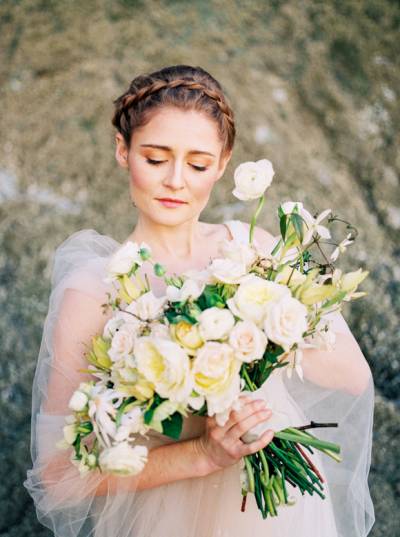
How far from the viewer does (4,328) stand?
3518 millimetres

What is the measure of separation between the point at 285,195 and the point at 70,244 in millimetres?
2047

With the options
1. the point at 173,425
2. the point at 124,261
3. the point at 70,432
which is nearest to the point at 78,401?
the point at 70,432

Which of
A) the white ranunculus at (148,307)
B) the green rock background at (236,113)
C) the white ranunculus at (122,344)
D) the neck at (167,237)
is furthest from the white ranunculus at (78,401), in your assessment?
the green rock background at (236,113)

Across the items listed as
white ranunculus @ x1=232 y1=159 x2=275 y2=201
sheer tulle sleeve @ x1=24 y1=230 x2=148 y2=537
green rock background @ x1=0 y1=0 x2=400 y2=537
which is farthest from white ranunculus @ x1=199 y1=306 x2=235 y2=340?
green rock background @ x1=0 y1=0 x2=400 y2=537

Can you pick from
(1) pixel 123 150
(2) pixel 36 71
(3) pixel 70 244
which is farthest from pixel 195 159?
(2) pixel 36 71

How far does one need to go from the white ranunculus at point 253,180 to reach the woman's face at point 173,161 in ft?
1.01

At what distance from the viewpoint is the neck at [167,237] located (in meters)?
2.05

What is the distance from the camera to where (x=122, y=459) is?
135 cm

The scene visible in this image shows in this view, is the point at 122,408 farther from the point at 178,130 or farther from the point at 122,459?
the point at 178,130

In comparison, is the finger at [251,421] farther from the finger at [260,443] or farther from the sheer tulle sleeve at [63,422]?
the sheer tulle sleeve at [63,422]

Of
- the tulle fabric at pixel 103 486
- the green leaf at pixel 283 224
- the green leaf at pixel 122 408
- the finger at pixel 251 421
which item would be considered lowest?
the tulle fabric at pixel 103 486

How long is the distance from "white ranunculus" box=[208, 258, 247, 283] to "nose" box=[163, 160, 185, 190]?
0.46 meters

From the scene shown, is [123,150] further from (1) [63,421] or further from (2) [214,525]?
Result: (2) [214,525]

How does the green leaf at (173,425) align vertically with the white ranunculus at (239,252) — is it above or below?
below
